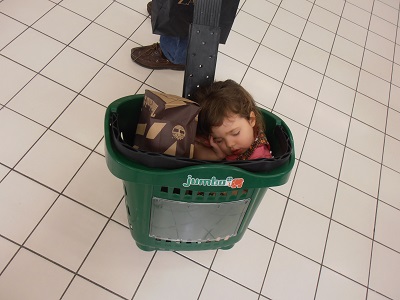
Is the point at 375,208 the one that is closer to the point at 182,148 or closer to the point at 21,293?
the point at 182,148

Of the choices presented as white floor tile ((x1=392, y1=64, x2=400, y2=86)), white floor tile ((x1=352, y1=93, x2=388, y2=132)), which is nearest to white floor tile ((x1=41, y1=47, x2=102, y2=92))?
white floor tile ((x1=352, y1=93, x2=388, y2=132))

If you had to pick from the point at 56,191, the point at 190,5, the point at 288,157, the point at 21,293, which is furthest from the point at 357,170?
the point at 21,293

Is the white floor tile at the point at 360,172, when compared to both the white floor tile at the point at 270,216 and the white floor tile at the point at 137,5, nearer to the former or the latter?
the white floor tile at the point at 270,216

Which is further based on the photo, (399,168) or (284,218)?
(399,168)

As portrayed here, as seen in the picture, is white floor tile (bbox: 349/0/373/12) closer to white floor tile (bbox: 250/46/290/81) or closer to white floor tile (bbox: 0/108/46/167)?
white floor tile (bbox: 250/46/290/81)

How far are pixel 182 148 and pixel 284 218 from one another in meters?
0.76

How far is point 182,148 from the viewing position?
3.08 feet

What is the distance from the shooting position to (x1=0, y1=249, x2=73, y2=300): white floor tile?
115cm

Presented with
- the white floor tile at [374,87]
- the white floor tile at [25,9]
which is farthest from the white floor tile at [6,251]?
the white floor tile at [374,87]

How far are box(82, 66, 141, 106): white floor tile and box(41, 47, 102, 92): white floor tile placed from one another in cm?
3

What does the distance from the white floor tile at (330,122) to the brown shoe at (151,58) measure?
81 cm

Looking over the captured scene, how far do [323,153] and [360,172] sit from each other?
206 mm

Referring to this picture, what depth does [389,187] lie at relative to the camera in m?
1.73

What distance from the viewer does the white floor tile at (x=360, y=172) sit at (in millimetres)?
1697
